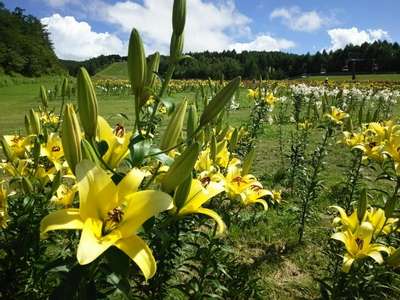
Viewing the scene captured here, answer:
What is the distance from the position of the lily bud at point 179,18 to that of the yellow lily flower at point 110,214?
23.3 inches

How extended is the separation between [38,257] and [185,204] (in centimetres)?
116

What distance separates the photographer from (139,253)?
116cm

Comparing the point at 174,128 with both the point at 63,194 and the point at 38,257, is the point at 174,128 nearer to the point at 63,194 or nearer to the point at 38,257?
the point at 63,194

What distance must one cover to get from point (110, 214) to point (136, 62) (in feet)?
1.83

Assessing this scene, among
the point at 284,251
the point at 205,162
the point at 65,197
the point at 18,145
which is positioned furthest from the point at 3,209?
the point at 284,251

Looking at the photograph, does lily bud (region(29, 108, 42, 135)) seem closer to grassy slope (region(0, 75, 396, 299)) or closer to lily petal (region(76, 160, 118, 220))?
lily petal (region(76, 160, 118, 220))

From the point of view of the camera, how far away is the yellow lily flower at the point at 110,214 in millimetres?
1132

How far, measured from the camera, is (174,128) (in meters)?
1.61

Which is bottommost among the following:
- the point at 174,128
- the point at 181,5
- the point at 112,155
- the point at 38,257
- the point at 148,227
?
the point at 38,257

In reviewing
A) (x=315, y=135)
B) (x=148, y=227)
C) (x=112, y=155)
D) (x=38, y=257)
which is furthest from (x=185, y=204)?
(x=315, y=135)

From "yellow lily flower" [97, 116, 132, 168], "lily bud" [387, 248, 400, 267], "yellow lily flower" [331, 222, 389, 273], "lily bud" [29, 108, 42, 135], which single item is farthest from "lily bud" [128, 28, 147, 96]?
"lily bud" [387, 248, 400, 267]

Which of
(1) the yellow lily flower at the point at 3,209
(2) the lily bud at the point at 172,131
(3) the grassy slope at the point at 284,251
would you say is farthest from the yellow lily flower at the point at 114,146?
(3) the grassy slope at the point at 284,251

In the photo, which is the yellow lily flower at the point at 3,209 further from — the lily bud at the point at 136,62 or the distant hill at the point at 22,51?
the distant hill at the point at 22,51

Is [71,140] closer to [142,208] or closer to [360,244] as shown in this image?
[142,208]
